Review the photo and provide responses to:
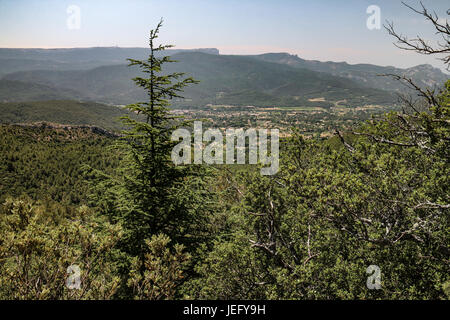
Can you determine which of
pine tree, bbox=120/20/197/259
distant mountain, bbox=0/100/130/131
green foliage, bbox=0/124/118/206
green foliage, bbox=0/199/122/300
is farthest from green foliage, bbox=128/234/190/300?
distant mountain, bbox=0/100/130/131

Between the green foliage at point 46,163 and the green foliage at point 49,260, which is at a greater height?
the green foliage at point 49,260

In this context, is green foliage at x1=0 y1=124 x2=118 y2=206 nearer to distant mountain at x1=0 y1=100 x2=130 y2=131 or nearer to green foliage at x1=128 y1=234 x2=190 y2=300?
green foliage at x1=128 y1=234 x2=190 y2=300

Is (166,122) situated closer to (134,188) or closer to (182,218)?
(134,188)

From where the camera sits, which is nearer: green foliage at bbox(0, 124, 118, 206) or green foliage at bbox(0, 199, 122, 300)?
green foliage at bbox(0, 199, 122, 300)

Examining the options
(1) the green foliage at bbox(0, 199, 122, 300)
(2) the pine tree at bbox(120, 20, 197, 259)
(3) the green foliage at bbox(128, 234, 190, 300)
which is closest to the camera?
(1) the green foliage at bbox(0, 199, 122, 300)

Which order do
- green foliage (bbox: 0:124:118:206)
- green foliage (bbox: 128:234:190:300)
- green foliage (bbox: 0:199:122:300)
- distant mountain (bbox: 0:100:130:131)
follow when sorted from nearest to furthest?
green foliage (bbox: 0:199:122:300) < green foliage (bbox: 128:234:190:300) < green foliage (bbox: 0:124:118:206) < distant mountain (bbox: 0:100:130:131)

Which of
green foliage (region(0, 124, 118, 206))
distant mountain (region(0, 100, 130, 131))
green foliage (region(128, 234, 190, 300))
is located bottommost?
green foliage (region(0, 124, 118, 206))

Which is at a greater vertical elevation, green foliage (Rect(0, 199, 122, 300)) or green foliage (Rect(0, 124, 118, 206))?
green foliage (Rect(0, 199, 122, 300))

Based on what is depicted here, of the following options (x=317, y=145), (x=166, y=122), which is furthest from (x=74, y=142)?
(x=317, y=145)

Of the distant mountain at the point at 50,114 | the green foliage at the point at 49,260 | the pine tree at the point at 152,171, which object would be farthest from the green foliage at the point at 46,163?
the distant mountain at the point at 50,114

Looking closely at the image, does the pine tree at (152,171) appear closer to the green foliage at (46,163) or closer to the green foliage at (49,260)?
the green foliage at (49,260)

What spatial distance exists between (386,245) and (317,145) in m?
4.02

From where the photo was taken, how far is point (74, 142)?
209ft

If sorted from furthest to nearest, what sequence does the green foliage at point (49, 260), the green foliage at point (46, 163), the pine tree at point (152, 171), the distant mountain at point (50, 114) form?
the distant mountain at point (50, 114) → the green foliage at point (46, 163) → the pine tree at point (152, 171) → the green foliage at point (49, 260)
